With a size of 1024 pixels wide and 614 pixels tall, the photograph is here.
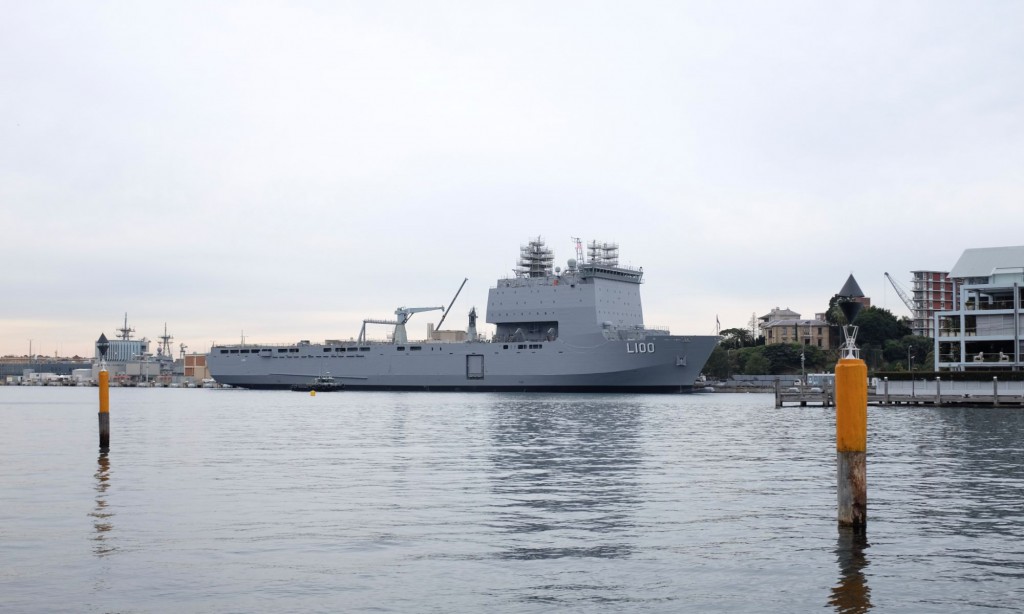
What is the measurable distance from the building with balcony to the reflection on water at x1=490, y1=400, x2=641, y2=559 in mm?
35002

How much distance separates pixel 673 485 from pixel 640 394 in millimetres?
74931

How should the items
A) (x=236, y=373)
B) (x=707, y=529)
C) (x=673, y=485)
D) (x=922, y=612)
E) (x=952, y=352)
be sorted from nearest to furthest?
1. (x=922, y=612)
2. (x=707, y=529)
3. (x=673, y=485)
4. (x=952, y=352)
5. (x=236, y=373)

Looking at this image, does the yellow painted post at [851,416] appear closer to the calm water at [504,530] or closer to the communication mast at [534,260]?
the calm water at [504,530]

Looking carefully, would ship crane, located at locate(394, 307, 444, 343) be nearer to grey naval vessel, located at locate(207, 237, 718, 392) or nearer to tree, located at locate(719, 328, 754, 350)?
grey naval vessel, located at locate(207, 237, 718, 392)

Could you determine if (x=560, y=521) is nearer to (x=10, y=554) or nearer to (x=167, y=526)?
(x=167, y=526)

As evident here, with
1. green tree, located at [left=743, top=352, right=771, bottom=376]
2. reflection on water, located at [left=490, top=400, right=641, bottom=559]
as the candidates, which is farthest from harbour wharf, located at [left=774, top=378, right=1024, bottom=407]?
green tree, located at [left=743, top=352, right=771, bottom=376]

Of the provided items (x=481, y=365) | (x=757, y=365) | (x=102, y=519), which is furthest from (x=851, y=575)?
(x=757, y=365)

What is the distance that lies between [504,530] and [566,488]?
5.13 meters

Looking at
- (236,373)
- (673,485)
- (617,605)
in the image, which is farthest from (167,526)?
(236,373)

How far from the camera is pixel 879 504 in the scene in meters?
16.9

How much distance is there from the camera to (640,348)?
291ft

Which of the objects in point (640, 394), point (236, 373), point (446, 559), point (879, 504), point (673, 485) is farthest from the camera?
point (236, 373)

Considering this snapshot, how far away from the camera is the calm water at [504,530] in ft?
34.5

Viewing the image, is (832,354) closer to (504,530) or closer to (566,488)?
(566,488)
